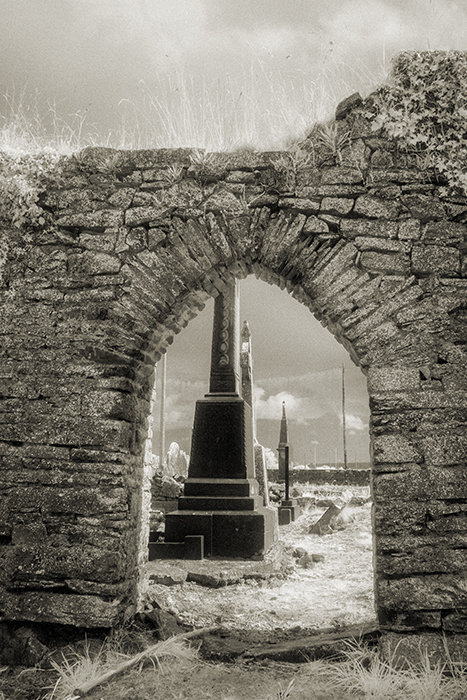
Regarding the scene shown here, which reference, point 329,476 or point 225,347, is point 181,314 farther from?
point 329,476

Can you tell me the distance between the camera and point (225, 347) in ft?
29.7

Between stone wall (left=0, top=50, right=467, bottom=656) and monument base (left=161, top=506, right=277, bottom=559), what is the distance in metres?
3.29

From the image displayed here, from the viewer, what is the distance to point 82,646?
366cm

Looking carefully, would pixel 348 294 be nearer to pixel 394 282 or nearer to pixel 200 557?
pixel 394 282

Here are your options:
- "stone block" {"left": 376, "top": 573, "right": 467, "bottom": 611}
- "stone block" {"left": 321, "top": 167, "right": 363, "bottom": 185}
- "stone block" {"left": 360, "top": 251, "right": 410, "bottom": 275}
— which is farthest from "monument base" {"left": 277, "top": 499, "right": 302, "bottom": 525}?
"stone block" {"left": 321, "top": 167, "right": 363, "bottom": 185}

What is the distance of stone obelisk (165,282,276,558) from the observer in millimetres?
7605

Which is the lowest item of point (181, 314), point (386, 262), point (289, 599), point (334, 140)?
point (289, 599)

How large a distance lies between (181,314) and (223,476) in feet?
14.3

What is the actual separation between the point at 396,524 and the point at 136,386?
2241mm

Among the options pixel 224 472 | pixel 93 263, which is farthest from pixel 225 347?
pixel 93 263

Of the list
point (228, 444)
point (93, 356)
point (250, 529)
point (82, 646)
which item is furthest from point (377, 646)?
point (228, 444)

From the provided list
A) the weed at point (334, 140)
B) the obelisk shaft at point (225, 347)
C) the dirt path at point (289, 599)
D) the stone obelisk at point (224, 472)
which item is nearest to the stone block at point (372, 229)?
the weed at point (334, 140)

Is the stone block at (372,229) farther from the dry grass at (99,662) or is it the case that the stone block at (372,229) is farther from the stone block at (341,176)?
the dry grass at (99,662)

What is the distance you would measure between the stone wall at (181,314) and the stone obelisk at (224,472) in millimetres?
3336
